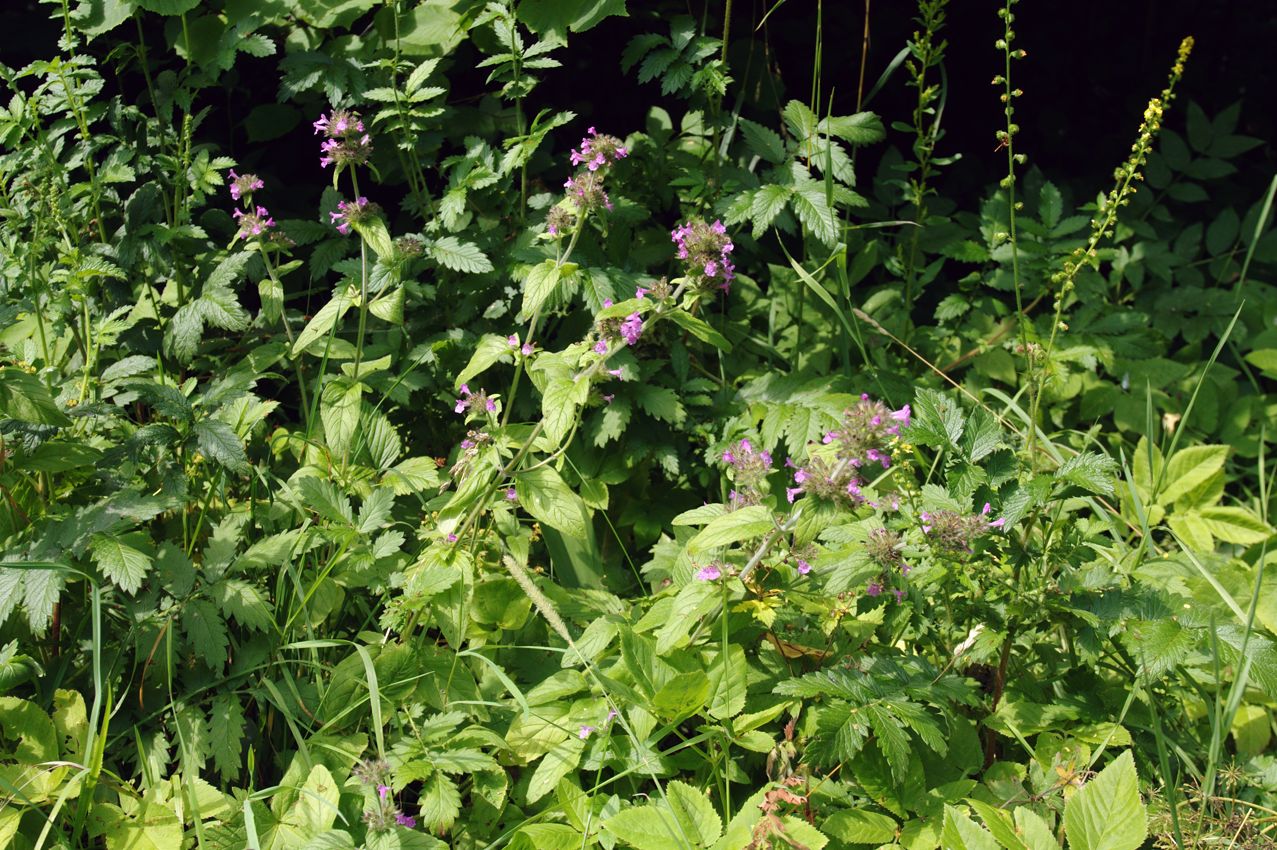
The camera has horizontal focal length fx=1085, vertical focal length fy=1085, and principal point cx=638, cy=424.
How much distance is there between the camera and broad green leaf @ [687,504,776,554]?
1.63 m

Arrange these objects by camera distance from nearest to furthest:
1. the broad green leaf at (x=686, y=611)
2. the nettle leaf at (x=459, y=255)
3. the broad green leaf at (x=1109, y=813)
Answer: the broad green leaf at (x=1109, y=813) → the broad green leaf at (x=686, y=611) → the nettle leaf at (x=459, y=255)

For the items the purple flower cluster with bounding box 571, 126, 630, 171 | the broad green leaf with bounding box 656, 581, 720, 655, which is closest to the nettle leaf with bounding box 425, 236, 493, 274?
the purple flower cluster with bounding box 571, 126, 630, 171

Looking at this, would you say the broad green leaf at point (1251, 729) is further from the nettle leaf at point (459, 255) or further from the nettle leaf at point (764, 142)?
the nettle leaf at point (459, 255)

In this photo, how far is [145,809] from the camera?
173 cm

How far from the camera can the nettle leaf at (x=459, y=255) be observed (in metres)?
2.36

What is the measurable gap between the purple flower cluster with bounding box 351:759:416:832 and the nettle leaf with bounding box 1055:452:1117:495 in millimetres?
1127

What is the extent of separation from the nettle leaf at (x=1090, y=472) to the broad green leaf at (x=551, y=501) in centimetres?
81

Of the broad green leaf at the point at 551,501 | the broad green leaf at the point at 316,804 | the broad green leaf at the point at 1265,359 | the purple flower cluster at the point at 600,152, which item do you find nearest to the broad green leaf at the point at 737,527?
the broad green leaf at the point at 551,501

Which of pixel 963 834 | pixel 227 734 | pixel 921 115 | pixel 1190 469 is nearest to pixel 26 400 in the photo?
pixel 227 734

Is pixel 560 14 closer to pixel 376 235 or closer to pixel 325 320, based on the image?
pixel 376 235

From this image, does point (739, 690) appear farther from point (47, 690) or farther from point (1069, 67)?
point (1069, 67)

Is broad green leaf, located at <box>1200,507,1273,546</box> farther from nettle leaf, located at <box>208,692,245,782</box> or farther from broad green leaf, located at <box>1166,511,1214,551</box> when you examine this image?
nettle leaf, located at <box>208,692,245,782</box>

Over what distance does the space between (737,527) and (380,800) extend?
0.67 meters

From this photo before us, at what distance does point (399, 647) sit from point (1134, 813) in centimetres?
117
